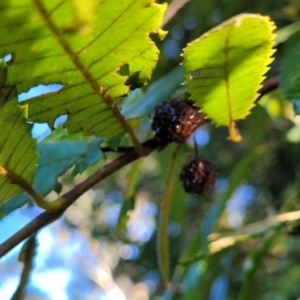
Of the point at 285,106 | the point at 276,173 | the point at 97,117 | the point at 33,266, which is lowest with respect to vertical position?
the point at 276,173

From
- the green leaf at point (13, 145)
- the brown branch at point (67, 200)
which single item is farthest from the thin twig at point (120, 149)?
the green leaf at point (13, 145)

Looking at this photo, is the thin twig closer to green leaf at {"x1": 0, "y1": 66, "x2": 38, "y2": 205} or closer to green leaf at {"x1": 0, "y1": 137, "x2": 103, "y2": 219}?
green leaf at {"x1": 0, "y1": 137, "x2": 103, "y2": 219}

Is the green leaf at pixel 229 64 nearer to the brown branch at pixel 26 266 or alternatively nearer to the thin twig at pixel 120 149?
the thin twig at pixel 120 149

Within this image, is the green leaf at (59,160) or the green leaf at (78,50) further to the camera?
the green leaf at (59,160)

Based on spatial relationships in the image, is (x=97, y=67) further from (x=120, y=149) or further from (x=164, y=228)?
(x=164, y=228)

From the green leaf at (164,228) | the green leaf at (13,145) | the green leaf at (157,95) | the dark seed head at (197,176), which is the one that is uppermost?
the green leaf at (13,145)

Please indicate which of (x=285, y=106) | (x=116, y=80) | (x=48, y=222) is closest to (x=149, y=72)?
(x=116, y=80)

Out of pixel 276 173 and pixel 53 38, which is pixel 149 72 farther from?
pixel 276 173
